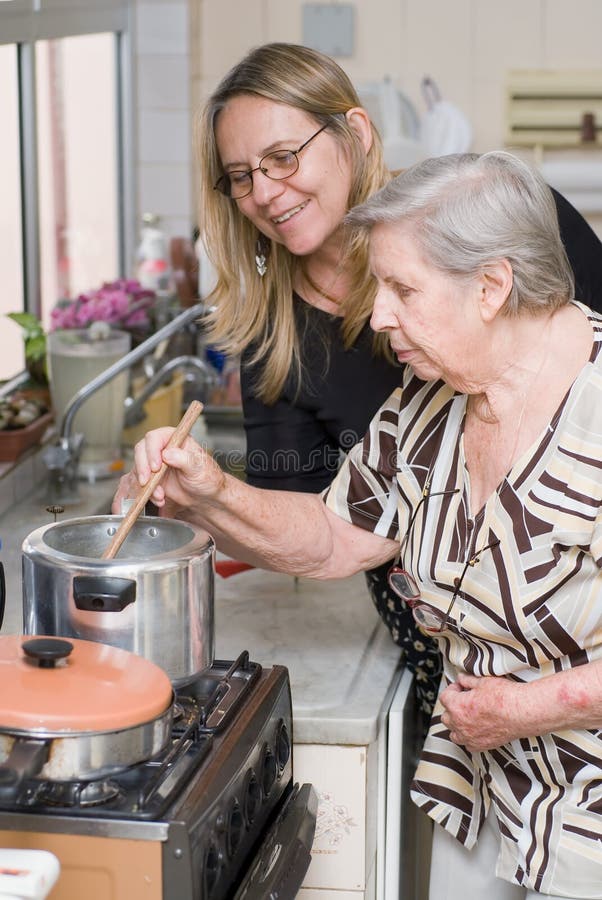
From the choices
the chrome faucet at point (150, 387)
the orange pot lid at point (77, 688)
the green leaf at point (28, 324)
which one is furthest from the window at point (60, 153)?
the orange pot lid at point (77, 688)

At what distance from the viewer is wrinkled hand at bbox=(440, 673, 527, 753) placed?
4.50 ft

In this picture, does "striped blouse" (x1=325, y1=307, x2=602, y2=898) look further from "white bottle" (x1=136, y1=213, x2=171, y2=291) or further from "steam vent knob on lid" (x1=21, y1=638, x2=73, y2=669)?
"white bottle" (x1=136, y1=213, x2=171, y2=291)

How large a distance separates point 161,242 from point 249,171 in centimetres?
154

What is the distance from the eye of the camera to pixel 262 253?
6.03ft

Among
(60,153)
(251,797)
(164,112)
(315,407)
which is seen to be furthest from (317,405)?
(164,112)

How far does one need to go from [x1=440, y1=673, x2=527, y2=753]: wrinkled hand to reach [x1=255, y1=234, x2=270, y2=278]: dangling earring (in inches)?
26.8

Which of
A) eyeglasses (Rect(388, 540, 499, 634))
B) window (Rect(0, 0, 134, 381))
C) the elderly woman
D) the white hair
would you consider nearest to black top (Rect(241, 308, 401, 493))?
the elderly woman

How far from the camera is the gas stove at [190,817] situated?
1.06 metres

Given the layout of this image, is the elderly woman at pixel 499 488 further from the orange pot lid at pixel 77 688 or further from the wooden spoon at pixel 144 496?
the orange pot lid at pixel 77 688

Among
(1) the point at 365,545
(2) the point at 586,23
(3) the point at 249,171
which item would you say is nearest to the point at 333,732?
(1) the point at 365,545

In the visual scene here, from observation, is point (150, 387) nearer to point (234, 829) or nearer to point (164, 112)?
point (164, 112)

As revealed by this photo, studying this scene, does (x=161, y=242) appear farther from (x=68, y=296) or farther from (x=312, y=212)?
(x=312, y=212)

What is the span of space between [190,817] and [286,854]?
26cm

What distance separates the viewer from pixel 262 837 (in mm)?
1321
